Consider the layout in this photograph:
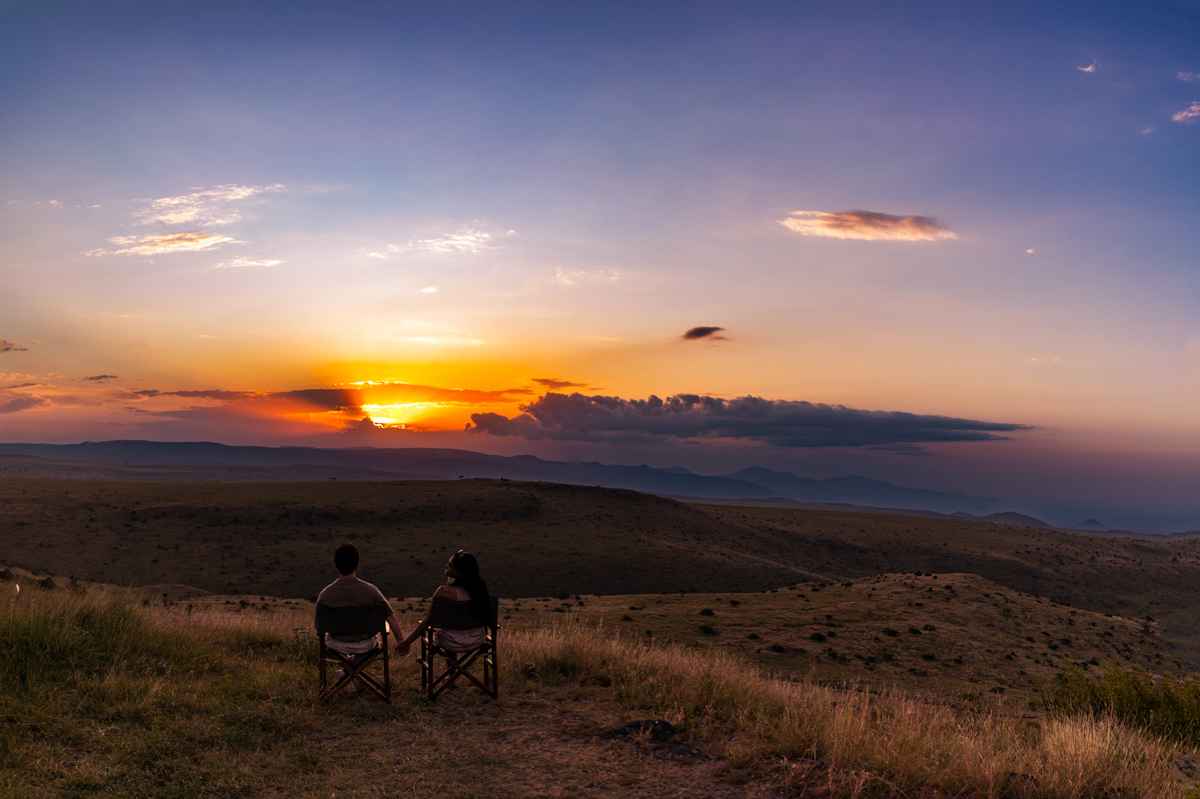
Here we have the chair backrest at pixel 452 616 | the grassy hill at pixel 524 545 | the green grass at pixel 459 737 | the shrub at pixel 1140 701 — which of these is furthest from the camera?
the grassy hill at pixel 524 545

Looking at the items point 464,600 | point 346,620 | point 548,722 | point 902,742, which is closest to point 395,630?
point 346,620

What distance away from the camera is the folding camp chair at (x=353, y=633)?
27.7 ft

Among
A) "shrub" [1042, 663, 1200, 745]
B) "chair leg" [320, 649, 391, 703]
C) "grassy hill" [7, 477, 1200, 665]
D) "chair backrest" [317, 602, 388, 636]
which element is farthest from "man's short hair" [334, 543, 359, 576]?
"grassy hill" [7, 477, 1200, 665]

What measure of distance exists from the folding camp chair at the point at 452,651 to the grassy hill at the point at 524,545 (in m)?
46.2

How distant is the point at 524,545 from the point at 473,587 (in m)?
64.7

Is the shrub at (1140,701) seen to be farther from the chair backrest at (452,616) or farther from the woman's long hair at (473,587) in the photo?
the chair backrest at (452,616)

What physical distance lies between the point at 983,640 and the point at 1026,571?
56.3 m

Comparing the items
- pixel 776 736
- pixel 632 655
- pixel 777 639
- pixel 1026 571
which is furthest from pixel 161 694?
pixel 1026 571

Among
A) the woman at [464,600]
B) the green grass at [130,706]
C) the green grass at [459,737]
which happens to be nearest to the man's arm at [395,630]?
the woman at [464,600]

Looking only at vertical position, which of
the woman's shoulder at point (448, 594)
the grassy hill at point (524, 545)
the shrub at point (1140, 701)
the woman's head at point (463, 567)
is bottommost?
the grassy hill at point (524, 545)

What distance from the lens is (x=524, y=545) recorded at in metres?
71.8

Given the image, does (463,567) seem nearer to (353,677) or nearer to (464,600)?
(464,600)

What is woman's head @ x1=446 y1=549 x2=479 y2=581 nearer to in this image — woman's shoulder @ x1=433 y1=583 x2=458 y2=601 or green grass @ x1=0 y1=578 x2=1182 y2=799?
woman's shoulder @ x1=433 y1=583 x2=458 y2=601

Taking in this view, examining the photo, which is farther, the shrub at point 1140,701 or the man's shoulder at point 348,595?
the shrub at point 1140,701
